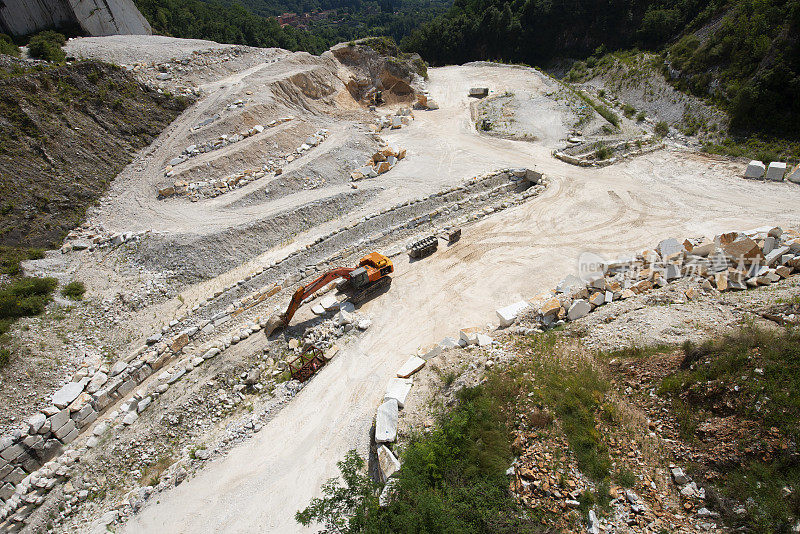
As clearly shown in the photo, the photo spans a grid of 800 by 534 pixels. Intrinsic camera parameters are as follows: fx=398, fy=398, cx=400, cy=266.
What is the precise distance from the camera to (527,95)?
35875 millimetres

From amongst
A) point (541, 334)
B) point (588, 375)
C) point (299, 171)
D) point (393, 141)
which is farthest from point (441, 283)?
point (393, 141)

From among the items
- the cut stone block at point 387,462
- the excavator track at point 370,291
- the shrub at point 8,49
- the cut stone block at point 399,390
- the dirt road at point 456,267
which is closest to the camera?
the cut stone block at point 387,462

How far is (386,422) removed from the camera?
39.8ft

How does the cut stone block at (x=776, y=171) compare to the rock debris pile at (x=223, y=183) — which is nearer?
the cut stone block at (x=776, y=171)

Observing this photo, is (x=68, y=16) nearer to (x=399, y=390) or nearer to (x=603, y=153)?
(x=399, y=390)

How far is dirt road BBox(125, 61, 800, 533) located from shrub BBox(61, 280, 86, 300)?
1072 centimetres

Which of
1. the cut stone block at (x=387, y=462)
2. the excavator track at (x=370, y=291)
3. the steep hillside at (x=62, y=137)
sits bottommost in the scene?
the cut stone block at (x=387, y=462)

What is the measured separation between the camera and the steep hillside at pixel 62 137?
20594 millimetres

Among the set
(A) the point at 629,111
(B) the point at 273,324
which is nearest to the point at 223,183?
(B) the point at 273,324

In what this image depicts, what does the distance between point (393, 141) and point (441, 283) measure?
53.4ft

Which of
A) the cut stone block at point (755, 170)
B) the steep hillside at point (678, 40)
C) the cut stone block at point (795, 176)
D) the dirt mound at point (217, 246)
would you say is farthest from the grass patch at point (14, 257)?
the steep hillside at point (678, 40)

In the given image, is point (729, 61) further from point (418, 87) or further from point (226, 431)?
point (226, 431)

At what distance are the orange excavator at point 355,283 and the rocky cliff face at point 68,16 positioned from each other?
113 ft

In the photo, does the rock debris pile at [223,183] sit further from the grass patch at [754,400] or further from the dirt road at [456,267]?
the grass patch at [754,400]
